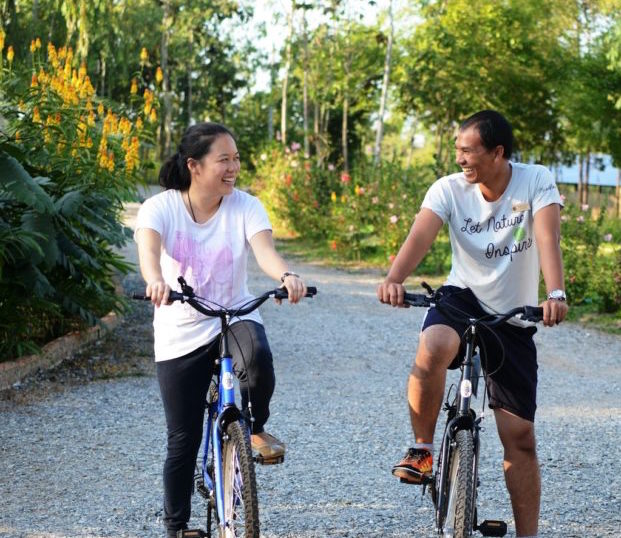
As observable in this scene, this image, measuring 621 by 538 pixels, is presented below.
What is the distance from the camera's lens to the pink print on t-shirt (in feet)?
13.8

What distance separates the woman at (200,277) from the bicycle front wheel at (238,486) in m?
0.22

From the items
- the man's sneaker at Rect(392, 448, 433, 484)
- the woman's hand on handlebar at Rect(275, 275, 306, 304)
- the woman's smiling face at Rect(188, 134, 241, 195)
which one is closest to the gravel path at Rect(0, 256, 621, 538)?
the man's sneaker at Rect(392, 448, 433, 484)

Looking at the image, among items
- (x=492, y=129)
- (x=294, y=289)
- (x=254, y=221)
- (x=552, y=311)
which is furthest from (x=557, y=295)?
(x=254, y=221)

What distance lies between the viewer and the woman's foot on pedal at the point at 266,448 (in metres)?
4.20

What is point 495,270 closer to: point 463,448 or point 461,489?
point 463,448

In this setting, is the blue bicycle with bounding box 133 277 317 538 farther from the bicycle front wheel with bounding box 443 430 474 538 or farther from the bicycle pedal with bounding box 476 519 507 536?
the bicycle pedal with bounding box 476 519 507 536

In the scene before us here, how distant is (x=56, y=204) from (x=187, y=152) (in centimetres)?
389

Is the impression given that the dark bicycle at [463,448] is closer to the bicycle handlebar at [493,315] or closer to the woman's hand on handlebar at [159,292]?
the bicycle handlebar at [493,315]

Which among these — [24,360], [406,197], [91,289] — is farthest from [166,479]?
[406,197]

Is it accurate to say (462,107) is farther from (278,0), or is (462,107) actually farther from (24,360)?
(24,360)

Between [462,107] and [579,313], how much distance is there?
1003 inches

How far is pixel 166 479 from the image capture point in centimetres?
429

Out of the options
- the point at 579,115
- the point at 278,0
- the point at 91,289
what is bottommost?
the point at 91,289

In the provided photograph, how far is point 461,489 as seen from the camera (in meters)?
3.87
